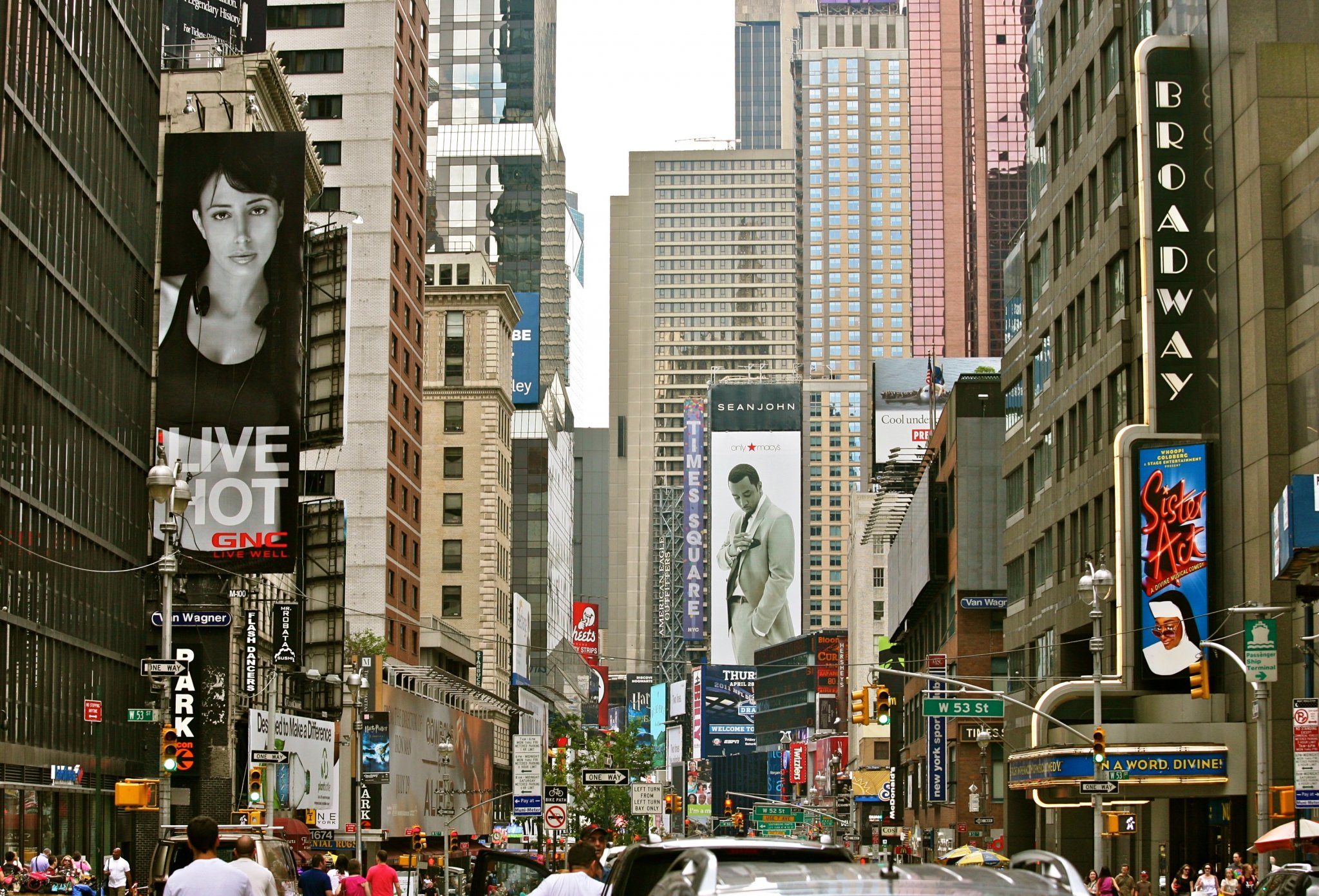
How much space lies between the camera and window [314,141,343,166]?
106 m

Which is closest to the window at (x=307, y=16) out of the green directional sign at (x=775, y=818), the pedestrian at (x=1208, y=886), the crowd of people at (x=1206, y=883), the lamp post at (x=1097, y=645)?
the lamp post at (x=1097, y=645)

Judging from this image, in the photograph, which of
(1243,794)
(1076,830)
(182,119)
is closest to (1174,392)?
(1243,794)

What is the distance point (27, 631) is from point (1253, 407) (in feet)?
115

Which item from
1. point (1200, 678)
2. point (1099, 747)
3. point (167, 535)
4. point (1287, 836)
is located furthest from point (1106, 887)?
point (167, 535)

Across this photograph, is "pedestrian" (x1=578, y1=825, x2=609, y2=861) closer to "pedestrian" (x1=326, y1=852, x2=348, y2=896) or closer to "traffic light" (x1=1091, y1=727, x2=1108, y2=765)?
"pedestrian" (x1=326, y1=852, x2=348, y2=896)

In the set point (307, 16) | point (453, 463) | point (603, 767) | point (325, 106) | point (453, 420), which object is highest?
point (307, 16)

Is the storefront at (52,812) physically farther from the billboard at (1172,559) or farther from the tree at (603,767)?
the tree at (603,767)

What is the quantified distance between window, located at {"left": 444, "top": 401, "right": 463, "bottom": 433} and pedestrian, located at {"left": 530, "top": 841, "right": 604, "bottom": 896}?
416 feet

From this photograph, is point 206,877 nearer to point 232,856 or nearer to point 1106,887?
point 232,856

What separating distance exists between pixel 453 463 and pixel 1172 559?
88865 millimetres

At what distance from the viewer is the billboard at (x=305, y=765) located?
61.3 meters

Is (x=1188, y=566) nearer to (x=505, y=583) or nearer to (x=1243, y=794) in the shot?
(x=1243, y=794)

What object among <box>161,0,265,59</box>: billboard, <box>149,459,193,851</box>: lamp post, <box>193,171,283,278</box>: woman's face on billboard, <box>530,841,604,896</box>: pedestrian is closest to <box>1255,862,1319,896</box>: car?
<box>530,841,604,896</box>: pedestrian

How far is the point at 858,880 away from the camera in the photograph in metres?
7.09
